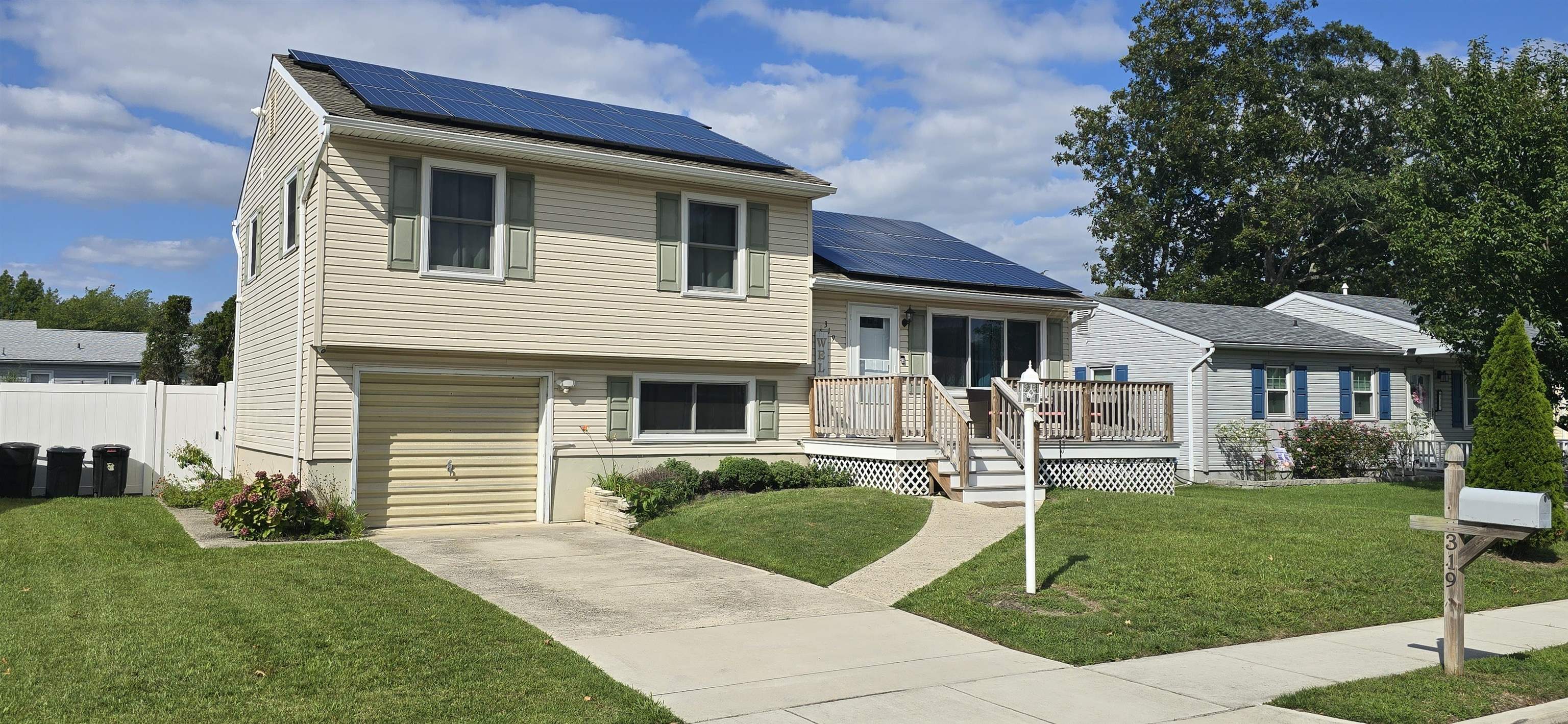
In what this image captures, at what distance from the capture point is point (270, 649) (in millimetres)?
7367

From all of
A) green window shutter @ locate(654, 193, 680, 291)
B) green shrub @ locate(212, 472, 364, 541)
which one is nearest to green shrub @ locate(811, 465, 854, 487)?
green window shutter @ locate(654, 193, 680, 291)

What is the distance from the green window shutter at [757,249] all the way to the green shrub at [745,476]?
8.50 ft

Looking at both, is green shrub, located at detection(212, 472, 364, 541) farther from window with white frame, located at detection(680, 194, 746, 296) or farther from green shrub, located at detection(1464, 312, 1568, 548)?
green shrub, located at detection(1464, 312, 1568, 548)

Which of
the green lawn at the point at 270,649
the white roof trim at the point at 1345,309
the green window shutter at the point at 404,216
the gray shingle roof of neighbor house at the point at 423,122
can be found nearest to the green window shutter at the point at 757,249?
the gray shingle roof of neighbor house at the point at 423,122

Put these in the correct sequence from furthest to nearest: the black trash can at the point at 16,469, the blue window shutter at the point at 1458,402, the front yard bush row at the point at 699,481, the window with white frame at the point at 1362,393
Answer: the blue window shutter at the point at 1458,402 → the window with white frame at the point at 1362,393 → the black trash can at the point at 16,469 → the front yard bush row at the point at 699,481

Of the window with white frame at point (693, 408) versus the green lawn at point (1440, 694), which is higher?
the window with white frame at point (693, 408)

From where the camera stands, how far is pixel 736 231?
16.9 metres

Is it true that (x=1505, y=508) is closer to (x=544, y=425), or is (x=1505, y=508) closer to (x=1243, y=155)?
(x=544, y=425)

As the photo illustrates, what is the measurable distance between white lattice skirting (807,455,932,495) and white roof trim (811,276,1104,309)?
2.82m

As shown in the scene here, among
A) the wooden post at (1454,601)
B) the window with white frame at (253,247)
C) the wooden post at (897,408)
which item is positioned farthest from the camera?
the window with white frame at (253,247)

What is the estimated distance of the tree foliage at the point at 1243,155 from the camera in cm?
4166

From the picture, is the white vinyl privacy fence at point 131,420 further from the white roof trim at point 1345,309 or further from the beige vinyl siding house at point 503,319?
the white roof trim at point 1345,309

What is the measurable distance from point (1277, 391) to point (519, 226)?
19.7 metres

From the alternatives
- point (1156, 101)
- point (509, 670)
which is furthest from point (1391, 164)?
point (509, 670)
